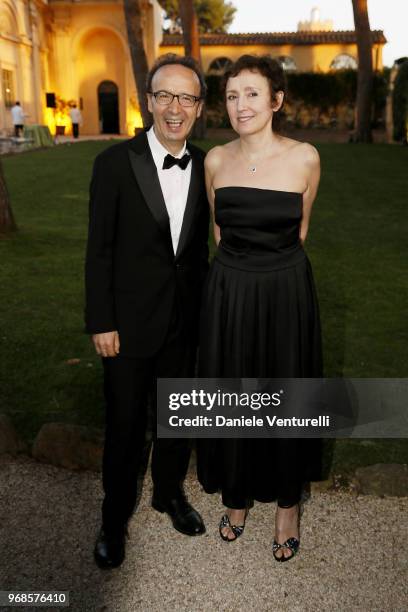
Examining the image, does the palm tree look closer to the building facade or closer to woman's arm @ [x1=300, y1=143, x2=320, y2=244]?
the building facade

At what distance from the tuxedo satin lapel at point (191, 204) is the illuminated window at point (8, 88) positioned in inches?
1098

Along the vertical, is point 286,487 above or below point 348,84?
below

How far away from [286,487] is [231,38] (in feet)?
121

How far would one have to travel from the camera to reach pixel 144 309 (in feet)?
8.63

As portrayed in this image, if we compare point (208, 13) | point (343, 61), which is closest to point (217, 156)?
point (343, 61)

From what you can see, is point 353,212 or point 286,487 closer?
point 286,487

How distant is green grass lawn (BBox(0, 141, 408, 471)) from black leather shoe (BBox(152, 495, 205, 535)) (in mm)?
1002

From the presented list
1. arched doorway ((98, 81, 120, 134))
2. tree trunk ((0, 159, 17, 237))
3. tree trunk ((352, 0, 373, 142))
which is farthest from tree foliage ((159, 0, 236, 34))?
tree trunk ((0, 159, 17, 237))

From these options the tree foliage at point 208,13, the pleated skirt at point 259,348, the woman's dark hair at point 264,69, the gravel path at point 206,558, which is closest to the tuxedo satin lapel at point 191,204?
the pleated skirt at point 259,348

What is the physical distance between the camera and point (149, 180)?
2482mm

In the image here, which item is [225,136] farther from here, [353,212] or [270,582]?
[270,582]

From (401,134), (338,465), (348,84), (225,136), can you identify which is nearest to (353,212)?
(338,465)

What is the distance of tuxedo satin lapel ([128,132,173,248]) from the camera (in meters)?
2.47

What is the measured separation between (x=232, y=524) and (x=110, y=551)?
63cm
